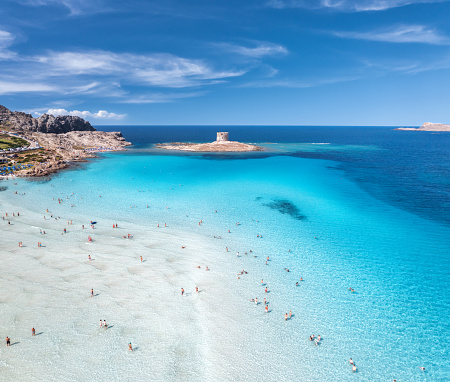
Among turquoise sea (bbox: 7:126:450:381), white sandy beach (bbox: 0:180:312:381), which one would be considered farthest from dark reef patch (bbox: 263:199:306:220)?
white sandy beach (bbox: 0:180:312:381)

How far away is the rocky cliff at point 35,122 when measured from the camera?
142m

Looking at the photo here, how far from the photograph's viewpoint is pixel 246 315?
78.5 ft

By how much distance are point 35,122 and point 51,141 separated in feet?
102

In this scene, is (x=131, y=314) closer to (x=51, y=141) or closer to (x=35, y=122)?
(x=51, y=141)

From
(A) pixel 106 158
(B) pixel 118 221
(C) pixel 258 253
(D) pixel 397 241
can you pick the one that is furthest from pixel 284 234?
(A) pixel 106 158

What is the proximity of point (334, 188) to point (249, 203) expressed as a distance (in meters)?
27.5

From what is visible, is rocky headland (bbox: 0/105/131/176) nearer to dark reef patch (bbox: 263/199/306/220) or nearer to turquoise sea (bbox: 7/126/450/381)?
turquoise sea (bbox: 7/126/450/381)

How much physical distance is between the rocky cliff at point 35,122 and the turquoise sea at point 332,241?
81545 mm

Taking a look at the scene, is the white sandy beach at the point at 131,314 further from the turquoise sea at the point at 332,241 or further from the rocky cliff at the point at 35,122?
the rocky cliff at the point at 35,122

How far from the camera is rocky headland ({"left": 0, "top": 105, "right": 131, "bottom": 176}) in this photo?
90500 millimetres

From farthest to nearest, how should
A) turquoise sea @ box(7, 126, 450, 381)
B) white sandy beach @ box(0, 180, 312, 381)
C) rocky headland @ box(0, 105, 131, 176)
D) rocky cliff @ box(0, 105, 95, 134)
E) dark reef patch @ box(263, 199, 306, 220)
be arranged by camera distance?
rocky cliff @ box(0, 105, 95, 134)
rocky headland @ box(0, 105, 131, 176)
dark reef patch @ box(263, 199, 306, 220)
turquoise sea @ box(7, 126, 450, 381)
white sandy beach @ box(0, 180, 312, 381)

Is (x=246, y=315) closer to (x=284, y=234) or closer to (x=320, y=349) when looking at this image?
(x=320, y=349)

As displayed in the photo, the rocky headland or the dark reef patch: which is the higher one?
the rocky headland

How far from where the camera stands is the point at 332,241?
127 feet
